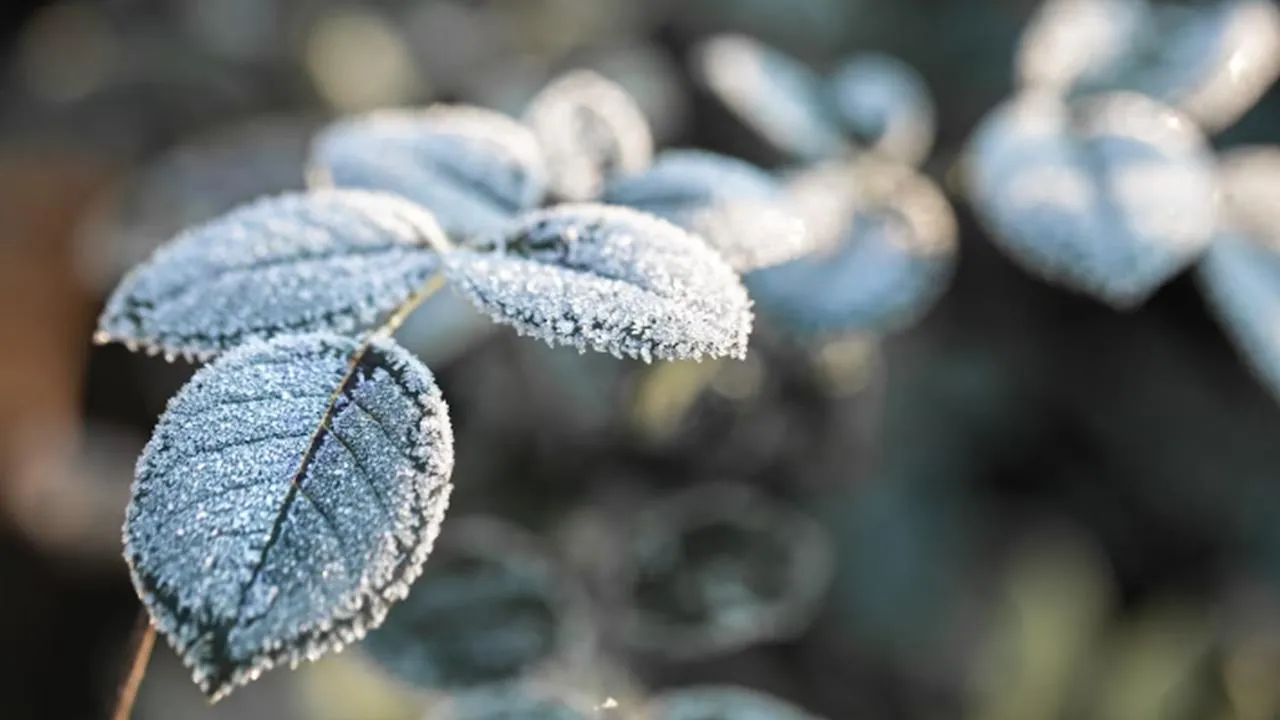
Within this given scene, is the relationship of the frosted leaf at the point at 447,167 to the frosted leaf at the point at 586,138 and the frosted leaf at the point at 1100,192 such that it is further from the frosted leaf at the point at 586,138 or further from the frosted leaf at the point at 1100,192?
the frosted leaf at the point at 1100,192

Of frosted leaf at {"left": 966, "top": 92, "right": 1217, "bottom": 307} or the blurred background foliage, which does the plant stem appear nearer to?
frosted leaf at {"left": 966, "top": 92, "right": 1217, "bottom": 307}

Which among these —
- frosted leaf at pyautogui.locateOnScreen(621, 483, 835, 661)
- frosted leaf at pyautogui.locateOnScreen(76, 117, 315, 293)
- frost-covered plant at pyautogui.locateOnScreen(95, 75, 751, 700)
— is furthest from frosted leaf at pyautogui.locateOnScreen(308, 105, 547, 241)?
frosted leaf at pyautogui.locateOnScreen(76, 117, 315, 293)

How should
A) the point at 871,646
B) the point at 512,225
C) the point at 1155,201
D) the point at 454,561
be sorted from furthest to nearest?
the point at 871,646, the point at 454,561, the point at 1155,201, the point at 512,225

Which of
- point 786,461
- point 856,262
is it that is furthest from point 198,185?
point 856,262

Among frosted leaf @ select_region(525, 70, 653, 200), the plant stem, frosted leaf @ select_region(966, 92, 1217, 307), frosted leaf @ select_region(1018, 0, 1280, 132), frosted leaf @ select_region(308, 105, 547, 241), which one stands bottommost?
the plant stem

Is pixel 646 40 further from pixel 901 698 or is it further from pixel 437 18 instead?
pixel 901 698

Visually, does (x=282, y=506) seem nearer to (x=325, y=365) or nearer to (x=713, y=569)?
(x=325, y=365)

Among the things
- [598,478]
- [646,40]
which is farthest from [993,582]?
[646,40]

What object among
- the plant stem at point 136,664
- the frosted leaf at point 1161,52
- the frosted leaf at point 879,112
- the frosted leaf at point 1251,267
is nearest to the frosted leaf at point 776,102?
the frosted leaf at point 879,112
